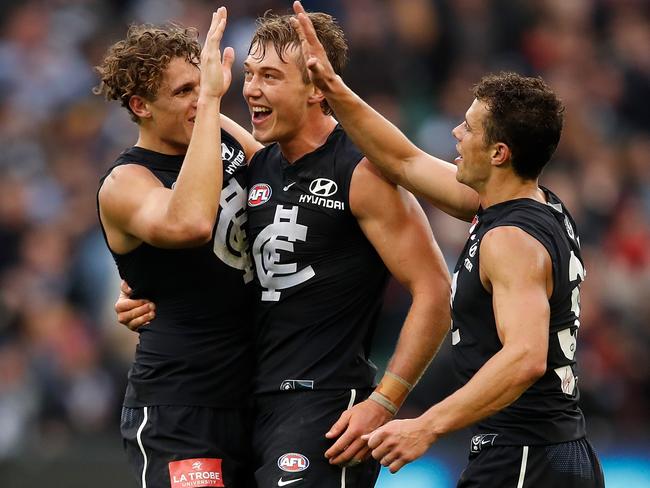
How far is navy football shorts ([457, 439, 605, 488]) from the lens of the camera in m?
5.75

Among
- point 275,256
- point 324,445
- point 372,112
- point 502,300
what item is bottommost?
point 324,445

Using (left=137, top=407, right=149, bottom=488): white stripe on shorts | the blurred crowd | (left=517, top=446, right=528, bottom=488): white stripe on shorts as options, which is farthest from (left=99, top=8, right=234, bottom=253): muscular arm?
the blurred crowd

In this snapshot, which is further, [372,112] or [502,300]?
[372,112]

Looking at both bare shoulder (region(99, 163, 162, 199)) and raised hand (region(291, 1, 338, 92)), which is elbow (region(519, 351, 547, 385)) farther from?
bare shoulder (region(99, 163, 162, 199))

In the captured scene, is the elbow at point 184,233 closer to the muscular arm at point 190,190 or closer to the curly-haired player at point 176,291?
the muscular arm at point 190,190

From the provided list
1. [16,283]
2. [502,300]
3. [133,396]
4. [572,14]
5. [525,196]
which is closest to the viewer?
[502,300]

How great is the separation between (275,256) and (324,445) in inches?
37.0

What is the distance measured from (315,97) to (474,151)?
3.15ft

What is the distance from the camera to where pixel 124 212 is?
6137mm

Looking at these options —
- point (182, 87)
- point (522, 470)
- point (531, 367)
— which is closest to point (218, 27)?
point (182, 87)

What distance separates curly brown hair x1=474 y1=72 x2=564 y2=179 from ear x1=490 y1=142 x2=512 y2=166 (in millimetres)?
18

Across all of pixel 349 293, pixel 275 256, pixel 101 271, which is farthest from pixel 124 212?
pixel 101 271

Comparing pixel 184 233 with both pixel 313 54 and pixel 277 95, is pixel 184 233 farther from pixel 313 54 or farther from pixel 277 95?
pixel 313 54

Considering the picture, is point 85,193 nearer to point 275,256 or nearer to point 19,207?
point 19,207
